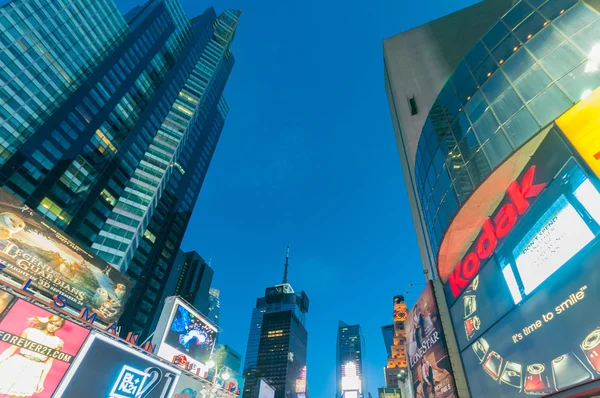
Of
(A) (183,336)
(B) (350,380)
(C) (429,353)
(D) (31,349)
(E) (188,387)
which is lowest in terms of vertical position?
(D) (31,349)

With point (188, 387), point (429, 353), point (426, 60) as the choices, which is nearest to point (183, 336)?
point (188, 387)

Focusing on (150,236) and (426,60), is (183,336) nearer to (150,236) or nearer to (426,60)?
(426,60)

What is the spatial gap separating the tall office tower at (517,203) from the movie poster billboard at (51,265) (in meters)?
26.0

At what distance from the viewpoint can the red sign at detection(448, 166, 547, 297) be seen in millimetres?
15266

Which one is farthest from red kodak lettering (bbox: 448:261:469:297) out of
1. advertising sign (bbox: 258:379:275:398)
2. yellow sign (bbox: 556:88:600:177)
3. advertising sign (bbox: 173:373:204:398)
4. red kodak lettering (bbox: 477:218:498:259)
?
advertising sign (bbox: 258:379:275:398)

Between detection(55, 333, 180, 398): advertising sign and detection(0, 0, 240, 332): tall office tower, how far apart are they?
58.9m

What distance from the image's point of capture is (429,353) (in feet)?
82.9

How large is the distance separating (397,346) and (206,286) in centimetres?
10876

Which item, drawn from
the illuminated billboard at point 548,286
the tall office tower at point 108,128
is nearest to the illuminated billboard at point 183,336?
the illuminated billboard at point 548,286

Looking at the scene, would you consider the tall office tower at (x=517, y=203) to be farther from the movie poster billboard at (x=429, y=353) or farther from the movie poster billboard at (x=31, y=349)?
the movie poster billboard at (x=31, y=349)

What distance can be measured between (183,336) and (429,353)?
20.2m

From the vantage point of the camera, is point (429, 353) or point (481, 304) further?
point (429, 353)

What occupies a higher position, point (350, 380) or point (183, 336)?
point (350, 380)

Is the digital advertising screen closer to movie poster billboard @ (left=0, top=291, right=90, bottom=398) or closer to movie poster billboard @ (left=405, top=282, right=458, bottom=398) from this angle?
movie poster billboard @ (left=0, top=291, right=90, bottom=398)
